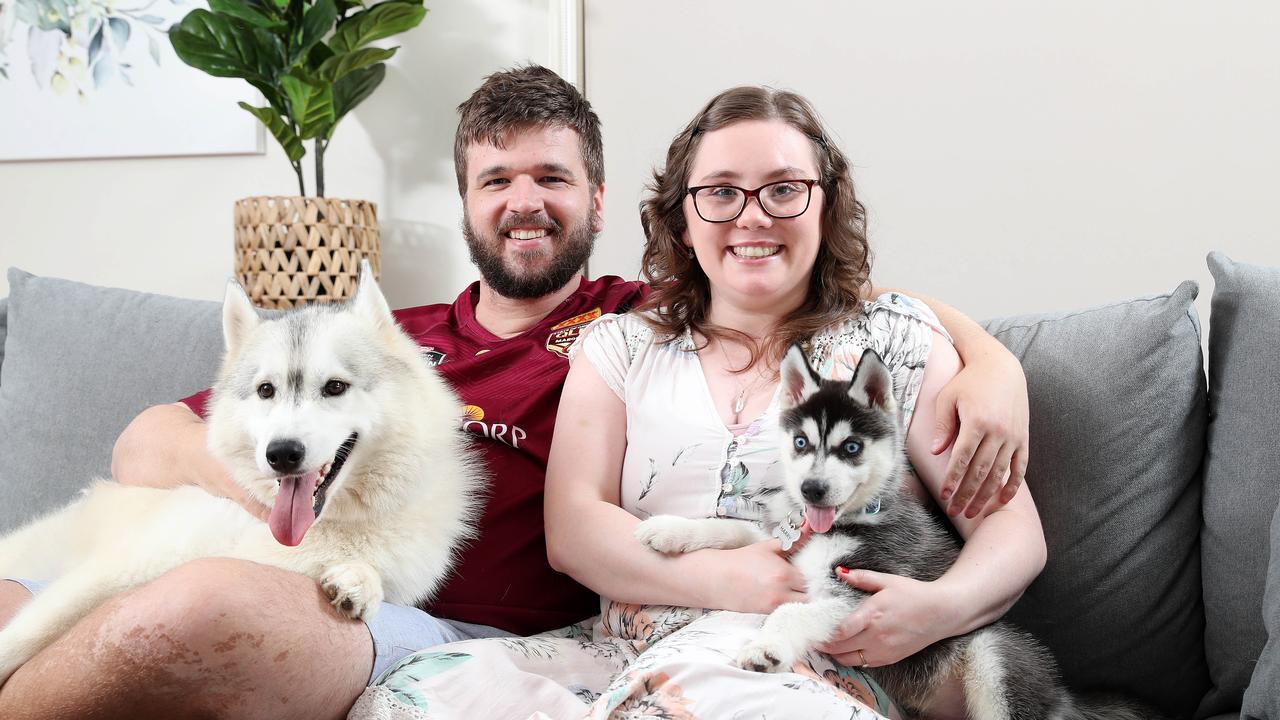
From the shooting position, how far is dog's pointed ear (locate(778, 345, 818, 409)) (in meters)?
Result: 1.21

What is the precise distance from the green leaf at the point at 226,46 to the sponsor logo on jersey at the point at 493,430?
1576 millimetres

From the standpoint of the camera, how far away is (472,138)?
200cm

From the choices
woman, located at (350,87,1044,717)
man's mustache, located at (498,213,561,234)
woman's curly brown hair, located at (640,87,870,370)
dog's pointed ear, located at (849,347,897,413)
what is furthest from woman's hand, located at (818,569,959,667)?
man's mustache, located at (498,213,561,234)

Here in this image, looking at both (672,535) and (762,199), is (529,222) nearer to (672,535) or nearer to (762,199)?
(762,199)

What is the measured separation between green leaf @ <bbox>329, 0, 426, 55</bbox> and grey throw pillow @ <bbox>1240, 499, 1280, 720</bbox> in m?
2.52

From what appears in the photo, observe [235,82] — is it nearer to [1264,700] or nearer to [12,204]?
[12,204]

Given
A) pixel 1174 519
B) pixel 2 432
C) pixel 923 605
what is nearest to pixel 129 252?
pixel 2 432

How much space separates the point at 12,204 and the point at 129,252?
49 cm

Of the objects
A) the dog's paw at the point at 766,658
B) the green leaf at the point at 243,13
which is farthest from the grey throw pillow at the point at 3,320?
the dog's paw at the point at 766,658

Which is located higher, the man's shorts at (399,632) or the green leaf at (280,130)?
the green leaf at (280,130)

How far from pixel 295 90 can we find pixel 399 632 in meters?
1.87

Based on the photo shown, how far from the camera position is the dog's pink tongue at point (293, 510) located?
1229mm

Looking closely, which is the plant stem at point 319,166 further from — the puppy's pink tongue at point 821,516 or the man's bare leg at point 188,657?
the puppy's pink tongue at point 821,516

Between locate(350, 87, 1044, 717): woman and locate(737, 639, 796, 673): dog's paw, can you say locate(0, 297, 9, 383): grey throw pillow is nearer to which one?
locate(350, 87, 1044, 717): woman
